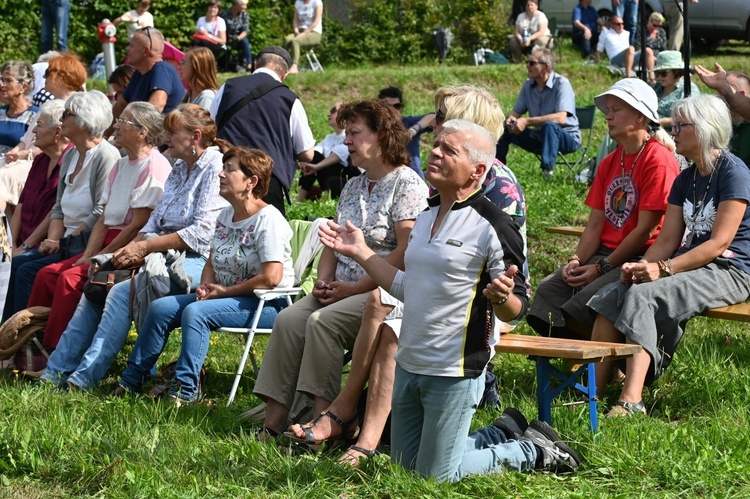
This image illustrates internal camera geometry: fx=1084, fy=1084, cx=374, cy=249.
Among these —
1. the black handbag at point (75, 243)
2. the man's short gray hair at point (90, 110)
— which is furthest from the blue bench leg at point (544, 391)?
the man's short gray hair at point (90, 110)

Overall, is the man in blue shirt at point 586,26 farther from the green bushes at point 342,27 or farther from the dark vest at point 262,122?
the dark vest at point 262,122

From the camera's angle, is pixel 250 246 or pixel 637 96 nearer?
pixel 637 96

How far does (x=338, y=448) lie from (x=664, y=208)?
7.03 ft

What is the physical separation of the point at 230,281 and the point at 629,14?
16.4 meters

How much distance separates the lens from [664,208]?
566cm

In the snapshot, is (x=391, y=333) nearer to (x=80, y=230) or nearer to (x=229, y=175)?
(x=229, y=175)

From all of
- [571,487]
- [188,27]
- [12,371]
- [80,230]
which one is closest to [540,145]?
[80,230]

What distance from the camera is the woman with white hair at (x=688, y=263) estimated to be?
5.26 m

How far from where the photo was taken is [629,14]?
20.7 meters

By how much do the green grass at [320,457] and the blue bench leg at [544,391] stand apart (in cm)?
10

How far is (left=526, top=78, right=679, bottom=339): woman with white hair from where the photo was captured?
5680 millimetres

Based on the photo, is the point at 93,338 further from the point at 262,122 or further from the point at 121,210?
the point at 262,122

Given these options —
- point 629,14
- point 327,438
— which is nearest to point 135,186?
point 327,438

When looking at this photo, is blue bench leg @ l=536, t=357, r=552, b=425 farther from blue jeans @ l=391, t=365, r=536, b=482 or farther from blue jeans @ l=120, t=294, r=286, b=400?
blue jeans @ l=120, t=294, r=286, b=400
